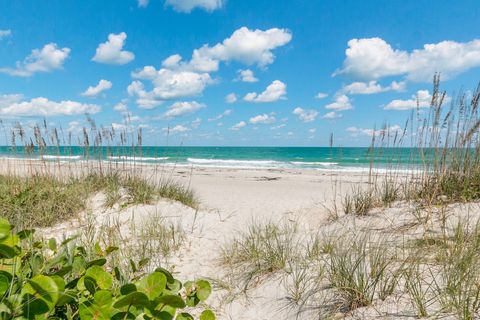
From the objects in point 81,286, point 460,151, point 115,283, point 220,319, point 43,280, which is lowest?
point 220,319

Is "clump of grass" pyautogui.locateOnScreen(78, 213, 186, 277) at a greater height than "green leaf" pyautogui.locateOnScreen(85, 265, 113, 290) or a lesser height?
lesser

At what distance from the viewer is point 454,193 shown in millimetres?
4121

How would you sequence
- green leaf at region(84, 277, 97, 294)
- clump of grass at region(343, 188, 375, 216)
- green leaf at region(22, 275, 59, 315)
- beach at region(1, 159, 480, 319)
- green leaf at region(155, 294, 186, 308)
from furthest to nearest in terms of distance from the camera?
clump of grass at region(343, 188, 375, 216)
beach at region(1, 159, 480, 319)
green leaf at region(84, 277, 97, 294)
green leaf at region(155, 294, 186, 308)
green leaf at region(22, 275, 59, 315)

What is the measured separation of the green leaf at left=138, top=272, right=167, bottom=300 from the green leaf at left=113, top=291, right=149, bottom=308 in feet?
0.20

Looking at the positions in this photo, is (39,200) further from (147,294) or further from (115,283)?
(147,294)

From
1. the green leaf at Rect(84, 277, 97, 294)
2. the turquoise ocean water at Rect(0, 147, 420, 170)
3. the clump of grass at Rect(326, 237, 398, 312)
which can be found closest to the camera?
the green leaf at Rect(84, 277, 97, 294)

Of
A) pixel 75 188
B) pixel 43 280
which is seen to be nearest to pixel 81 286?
pixel 43 280

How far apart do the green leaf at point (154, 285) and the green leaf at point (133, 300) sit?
0.06 metres

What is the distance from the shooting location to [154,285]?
1289 millimetres

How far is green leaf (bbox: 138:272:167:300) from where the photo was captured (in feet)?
4.18

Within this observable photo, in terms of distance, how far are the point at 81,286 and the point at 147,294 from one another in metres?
0.38

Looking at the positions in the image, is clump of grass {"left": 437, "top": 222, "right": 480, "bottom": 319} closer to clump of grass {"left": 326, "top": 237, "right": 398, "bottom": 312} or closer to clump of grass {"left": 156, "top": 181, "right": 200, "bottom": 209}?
clump of grass {"left": 326, "top": 237, "right": 398, "bottom": 312}

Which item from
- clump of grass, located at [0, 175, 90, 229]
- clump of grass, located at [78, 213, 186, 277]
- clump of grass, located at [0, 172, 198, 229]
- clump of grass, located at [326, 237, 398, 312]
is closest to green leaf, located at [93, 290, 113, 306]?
clump of grass, located at [326, 237, 398, 312]

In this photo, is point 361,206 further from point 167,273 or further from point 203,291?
point 167,273
